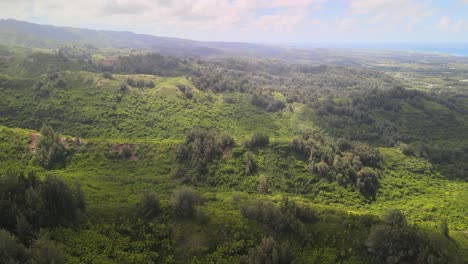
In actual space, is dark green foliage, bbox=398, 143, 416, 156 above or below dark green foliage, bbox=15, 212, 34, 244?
below

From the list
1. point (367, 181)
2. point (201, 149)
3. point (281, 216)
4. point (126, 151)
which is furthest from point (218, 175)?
point (367, 181)

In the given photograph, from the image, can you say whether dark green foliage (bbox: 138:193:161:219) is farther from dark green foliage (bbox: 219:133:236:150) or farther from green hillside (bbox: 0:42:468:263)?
dark green foliage (bbox: 219:133:236:150)

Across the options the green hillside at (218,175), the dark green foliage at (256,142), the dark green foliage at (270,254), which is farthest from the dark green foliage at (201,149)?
the dark green foliage at (270,254)

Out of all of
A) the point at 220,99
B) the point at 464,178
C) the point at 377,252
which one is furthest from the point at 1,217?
the point at 220,99

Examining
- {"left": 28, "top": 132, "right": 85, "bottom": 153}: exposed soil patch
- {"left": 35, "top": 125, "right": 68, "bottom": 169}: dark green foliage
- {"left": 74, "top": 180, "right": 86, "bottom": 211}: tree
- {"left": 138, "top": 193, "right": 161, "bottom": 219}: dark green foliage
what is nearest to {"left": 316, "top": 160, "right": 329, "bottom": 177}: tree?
{"left": 138, "top": 193, "right": 161, "bottom": 219}: dark green foliage

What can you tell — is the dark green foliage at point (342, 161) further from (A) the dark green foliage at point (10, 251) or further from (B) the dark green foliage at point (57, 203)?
(A) the dark green foliage at point (10, 251)

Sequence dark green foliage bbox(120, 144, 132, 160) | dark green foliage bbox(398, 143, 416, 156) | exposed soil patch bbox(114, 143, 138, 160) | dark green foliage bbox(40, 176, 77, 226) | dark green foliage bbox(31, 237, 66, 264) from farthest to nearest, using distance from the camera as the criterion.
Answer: dark green foliage bbox(398, 143, 416, 156)
exposed soil patch bbox(114, 143, 138, 160)
dark green foliage bbox(120, 144, 132, 160)
dark green foliage bbox(40, 176, 77, 226)
dark green foliage bbox(31, 237, 66, 264)
